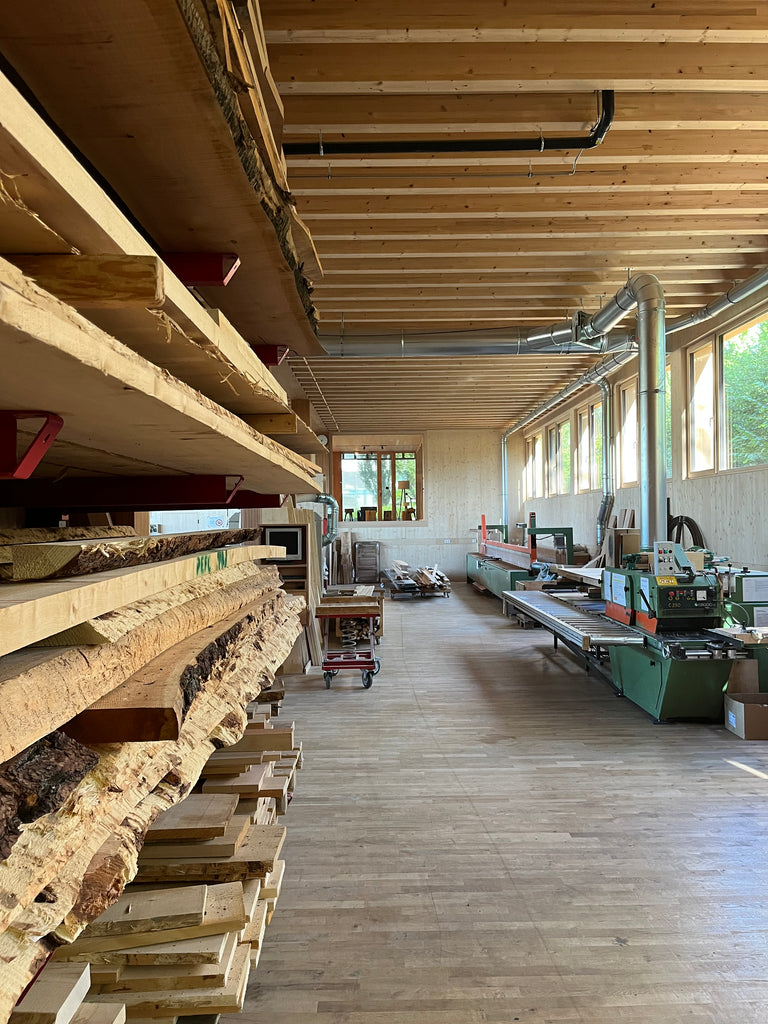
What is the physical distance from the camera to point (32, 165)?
674 millimetres

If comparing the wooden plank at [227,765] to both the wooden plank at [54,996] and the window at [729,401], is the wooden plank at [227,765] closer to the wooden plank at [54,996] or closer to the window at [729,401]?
the wooden plank at [54,996]

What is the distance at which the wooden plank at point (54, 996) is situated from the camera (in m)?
1.32

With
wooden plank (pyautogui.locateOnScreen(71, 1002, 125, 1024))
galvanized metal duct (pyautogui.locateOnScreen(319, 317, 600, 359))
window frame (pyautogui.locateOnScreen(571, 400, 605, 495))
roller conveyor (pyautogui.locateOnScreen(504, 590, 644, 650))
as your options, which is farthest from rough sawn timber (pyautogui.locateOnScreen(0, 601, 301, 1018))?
window frame (pyautogui.locateOnScreen(571, 400, 605, 495))

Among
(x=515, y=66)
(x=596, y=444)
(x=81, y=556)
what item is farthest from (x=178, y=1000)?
(x=596, y=444)

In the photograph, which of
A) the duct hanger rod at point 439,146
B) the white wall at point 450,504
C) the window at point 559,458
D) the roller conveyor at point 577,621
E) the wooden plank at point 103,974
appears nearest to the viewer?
the wooden plank at point 103,974

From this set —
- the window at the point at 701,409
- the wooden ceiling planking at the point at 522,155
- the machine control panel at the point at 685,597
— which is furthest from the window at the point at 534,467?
the machine control panel at the point at 685,597

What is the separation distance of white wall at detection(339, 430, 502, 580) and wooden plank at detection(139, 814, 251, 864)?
50.2ft

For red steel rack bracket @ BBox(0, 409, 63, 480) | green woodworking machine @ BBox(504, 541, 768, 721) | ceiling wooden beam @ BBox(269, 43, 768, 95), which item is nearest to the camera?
red steel rack bracket @ BBox(0, 409, 63, 480)

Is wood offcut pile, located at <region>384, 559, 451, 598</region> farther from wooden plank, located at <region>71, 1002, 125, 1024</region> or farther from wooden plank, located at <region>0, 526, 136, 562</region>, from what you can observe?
wooden plank, located at <region>71, 1002, 125, 1024</region>

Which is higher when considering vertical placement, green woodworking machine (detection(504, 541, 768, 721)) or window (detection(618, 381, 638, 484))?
window (detection(618, 381, 638, 484))

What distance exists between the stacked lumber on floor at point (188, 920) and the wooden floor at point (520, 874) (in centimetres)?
50

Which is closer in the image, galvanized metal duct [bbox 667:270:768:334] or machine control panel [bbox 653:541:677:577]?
machine control panel [bbox 653:541:677:577]

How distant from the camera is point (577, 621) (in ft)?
21.7

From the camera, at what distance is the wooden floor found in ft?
7.91
